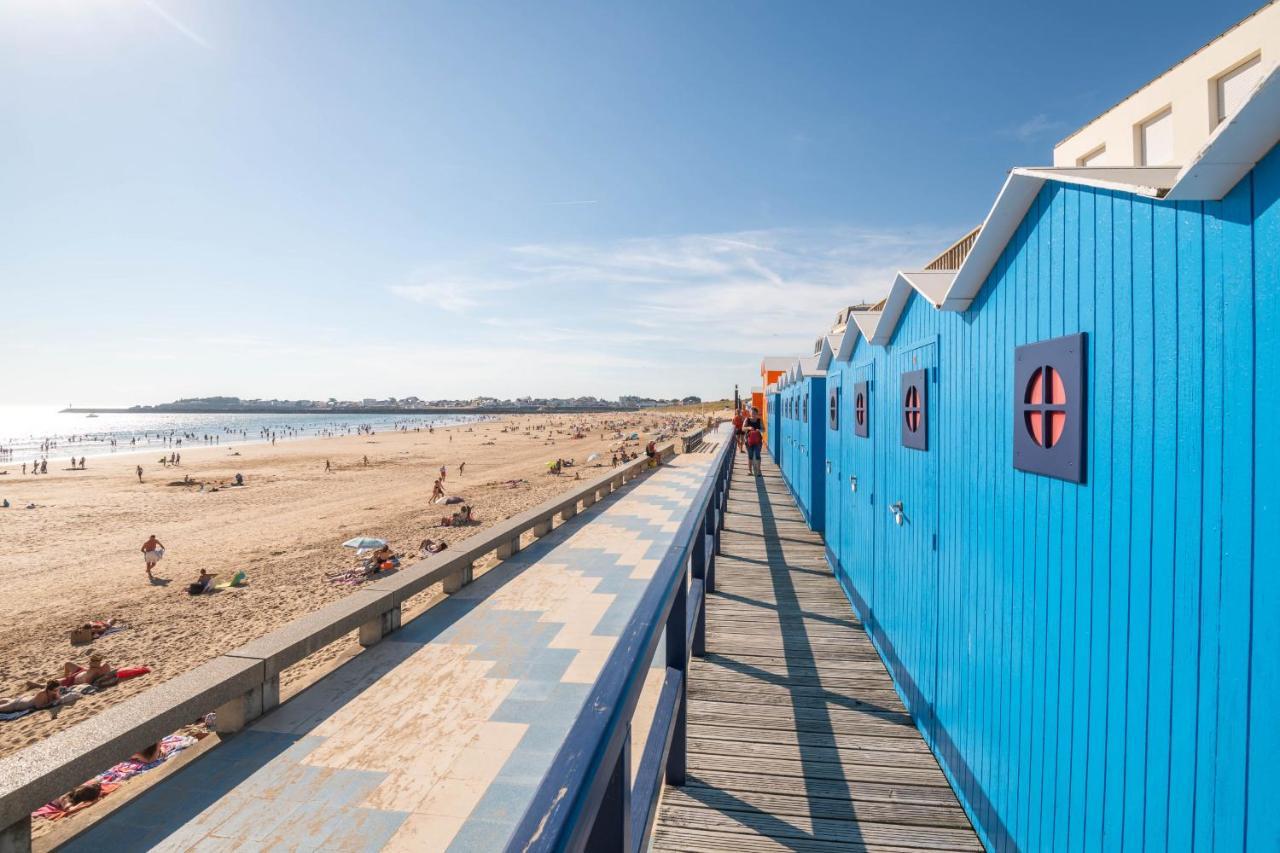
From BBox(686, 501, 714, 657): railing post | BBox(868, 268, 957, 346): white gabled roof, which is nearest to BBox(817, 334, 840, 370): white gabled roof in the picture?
BBox(868, 268, 957, 346): white gabled roof

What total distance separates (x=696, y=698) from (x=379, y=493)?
2134 cm

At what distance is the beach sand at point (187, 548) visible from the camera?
7.76 meters

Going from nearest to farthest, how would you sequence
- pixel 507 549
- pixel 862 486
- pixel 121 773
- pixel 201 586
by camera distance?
pixel 121 773
pixel 862 486
pixel 507 549
pixel 201 586

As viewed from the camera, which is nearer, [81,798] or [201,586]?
[81,798]

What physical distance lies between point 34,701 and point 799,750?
24.8 ft

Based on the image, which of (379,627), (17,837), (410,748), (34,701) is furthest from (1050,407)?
(34,701)

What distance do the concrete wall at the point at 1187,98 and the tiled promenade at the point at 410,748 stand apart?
24.8 metres

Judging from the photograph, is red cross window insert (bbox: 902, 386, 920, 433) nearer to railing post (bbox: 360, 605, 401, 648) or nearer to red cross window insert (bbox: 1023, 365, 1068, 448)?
red cross window insert (bbox: 1023, 365, 1068, 448)

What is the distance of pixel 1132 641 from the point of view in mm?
1851

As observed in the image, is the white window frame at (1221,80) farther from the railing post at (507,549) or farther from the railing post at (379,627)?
the railing post at (379,627)

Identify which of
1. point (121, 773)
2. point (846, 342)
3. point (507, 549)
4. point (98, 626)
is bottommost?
point (98, 626)

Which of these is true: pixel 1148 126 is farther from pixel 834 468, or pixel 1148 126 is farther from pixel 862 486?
pixel 862 486

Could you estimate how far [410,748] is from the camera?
427 centimetres

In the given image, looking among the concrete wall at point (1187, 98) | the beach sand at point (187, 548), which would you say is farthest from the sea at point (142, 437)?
the concrete wall at point (1187, 98)
